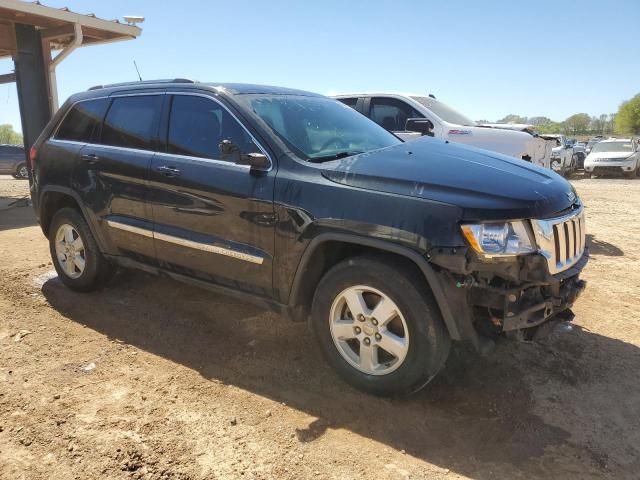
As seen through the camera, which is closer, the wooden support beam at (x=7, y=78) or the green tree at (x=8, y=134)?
the wooden support beam at (x=7, y=78)

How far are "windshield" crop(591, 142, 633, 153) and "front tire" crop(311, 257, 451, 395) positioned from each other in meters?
21.1

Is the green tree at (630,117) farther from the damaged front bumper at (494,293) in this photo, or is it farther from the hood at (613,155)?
the damaged front bumper at (494,293)

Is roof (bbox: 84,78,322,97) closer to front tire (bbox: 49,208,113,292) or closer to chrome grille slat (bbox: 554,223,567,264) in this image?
front tire (bbox: 49,208,113,292)

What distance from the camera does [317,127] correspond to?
12.2 ft

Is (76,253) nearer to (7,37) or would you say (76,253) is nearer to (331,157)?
(331,157)

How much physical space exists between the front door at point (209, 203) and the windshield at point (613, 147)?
68.8 feet

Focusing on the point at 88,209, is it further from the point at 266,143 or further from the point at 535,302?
the point at 535,302

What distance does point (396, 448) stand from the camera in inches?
104

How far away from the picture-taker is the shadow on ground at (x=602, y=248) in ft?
20.8

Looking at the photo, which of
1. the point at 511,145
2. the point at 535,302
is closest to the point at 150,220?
the point at 535,302

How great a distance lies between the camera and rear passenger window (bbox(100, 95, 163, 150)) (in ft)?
13.1

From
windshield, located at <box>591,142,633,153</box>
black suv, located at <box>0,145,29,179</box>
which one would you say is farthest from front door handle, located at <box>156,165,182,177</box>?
windshield, located at <box>591,142,633,153</box>

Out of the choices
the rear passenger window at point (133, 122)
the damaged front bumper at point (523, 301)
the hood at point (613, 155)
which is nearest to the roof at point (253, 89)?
the rear passenger window at point (133, 122)

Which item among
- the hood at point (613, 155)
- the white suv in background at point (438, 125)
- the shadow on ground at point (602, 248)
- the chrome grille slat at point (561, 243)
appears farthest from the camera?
the hood at point (613, 155)
